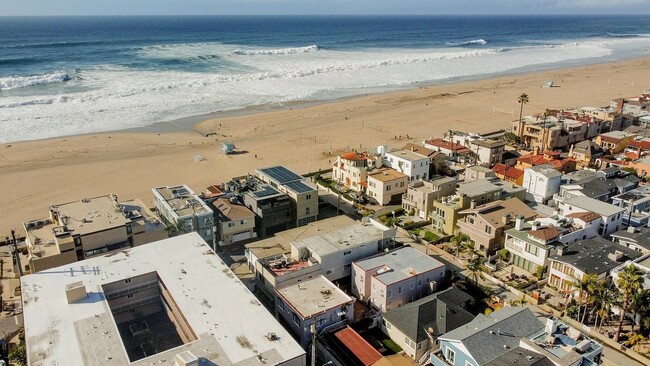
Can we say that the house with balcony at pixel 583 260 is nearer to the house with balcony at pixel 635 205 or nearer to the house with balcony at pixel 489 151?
the house with balcony at pixel 635 205

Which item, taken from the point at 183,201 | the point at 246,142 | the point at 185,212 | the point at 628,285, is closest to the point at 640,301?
the point at 628,285

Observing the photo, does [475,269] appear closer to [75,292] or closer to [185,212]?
[185,212]

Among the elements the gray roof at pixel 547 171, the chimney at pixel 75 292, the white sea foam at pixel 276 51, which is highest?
the white sea foam at pixel 276 51

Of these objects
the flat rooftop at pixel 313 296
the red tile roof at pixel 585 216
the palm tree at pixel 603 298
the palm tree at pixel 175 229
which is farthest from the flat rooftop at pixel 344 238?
the red tile roof at pixel 585 216

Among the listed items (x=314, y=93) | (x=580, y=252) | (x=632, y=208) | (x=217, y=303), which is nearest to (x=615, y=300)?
(x=580, y=252)

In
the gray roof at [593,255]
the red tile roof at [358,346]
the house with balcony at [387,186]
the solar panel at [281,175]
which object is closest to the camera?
the red tile roof at [358,346]

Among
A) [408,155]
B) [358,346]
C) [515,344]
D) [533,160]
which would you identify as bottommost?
[358,346]

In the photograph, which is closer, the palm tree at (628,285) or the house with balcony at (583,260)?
the palm tree at (628,285)

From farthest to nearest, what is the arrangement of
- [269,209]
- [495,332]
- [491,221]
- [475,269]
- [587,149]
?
1. [587,149]
2. [269,209]
3. [491,221]
4. [475,269]
5. [495,332]
